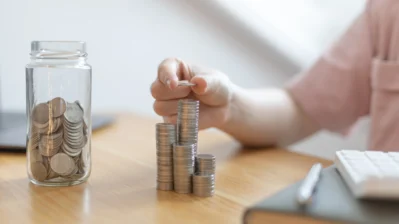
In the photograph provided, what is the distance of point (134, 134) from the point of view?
3.16 feet

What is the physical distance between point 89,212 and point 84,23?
69 centimetres

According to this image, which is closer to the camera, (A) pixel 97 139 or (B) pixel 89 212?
(B) pixel 89 212

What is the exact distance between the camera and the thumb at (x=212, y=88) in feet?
2.27

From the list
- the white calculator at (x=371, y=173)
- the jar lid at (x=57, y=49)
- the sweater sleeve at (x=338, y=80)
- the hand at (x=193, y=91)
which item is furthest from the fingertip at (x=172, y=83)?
the sweater sleeve at (x=338, y=80)

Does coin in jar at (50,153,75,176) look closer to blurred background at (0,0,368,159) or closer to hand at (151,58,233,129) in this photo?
hand at (151,58,233,129)

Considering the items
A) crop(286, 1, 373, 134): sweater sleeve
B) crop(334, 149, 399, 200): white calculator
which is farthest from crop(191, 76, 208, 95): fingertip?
crop(286, 1, 373, 134): sweater sleeve

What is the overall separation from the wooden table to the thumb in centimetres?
8

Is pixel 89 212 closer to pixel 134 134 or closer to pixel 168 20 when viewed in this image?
pixel 134 134

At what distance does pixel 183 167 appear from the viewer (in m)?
0.60

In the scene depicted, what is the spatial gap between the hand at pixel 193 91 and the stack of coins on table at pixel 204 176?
0.10 meters

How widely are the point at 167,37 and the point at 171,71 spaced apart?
61cm

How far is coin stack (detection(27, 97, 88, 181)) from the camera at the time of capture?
0.61m

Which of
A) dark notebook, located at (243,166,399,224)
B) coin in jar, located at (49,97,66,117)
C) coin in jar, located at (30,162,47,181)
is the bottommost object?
coin in jar, located at (30,162,47,181)

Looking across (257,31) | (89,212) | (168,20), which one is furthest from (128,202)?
(257,31)
